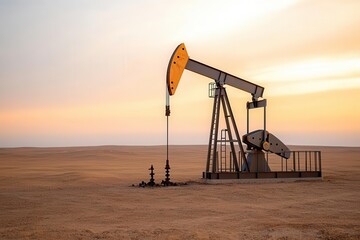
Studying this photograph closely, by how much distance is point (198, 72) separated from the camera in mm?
12484

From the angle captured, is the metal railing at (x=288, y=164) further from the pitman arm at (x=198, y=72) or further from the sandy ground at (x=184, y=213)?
the pitman arm at (x=198, y=72)

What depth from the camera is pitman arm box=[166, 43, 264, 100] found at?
1144 centimetres

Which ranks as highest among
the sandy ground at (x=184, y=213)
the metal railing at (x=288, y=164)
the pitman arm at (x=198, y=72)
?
the pitman arm at (x=198, y=72)

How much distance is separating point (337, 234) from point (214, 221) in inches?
68.3

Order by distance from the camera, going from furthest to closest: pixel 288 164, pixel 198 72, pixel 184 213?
pixel 288 164, pixel 198 72, pixel 184 213

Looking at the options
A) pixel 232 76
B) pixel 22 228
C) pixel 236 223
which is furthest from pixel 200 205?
pixel 232 76

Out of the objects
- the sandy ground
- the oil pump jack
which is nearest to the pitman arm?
the oil pump jack

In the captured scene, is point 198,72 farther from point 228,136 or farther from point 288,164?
point 288,164

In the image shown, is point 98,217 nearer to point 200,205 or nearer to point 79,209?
point 79,209

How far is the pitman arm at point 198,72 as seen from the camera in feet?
37.5

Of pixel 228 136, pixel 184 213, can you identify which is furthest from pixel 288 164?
pixel 184 213

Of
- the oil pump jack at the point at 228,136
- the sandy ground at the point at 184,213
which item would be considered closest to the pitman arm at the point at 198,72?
the oil pump jack at the point at 228,136

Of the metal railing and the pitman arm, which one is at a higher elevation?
the pitman arm

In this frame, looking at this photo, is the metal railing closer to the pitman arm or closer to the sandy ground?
the sandy ground
